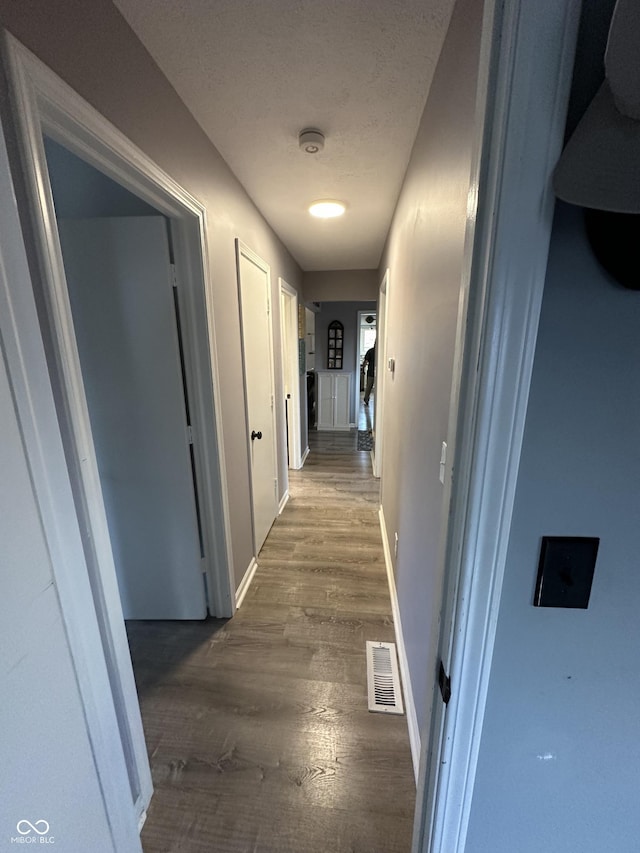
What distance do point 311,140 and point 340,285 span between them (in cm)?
298

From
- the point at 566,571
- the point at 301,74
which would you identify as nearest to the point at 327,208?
the point at 301,74

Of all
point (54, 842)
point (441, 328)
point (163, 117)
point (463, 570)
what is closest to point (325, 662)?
point (54, 842)

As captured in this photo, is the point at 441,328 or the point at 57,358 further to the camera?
the point at 441,328

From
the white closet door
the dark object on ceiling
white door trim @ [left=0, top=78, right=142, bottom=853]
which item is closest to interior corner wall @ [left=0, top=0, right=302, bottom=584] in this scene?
white door trim @ [left=0, top=78, right=142, bottom=853]

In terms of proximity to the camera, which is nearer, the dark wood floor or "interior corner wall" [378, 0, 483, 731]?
"interior corner wall" [378, 0, 483, 731]

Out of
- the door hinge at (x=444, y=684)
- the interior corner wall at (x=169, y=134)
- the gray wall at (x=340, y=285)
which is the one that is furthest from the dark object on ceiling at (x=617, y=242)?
the gray wall at (x=340, y=285)

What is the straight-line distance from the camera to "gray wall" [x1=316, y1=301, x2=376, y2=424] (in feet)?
19.9

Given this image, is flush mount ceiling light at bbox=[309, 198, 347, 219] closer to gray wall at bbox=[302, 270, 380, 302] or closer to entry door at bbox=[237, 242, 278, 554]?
entry door at bbox=[237, 242, 278, 554]

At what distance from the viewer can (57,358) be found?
0.85 m

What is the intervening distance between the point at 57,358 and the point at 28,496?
36cm

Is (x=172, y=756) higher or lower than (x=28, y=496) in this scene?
lower

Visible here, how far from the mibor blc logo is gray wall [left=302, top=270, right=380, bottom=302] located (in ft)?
15.0

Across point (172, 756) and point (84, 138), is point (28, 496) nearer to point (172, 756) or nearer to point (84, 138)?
point (84, 138)

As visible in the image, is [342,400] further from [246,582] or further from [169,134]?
[169,134]
